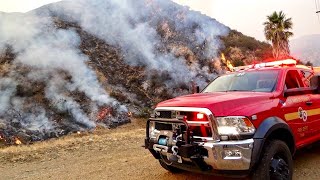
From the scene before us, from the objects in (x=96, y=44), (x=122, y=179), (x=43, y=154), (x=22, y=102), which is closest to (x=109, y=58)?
(x=96, y=44)

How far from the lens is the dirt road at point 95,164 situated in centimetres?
612

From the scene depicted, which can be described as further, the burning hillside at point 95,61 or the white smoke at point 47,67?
the burning hillside at point 95,61

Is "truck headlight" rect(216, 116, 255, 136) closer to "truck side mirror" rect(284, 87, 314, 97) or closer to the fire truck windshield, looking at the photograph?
the fire truck windshield

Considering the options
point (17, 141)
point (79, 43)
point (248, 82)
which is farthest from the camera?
point (79, 43)

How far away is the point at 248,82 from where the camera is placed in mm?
5699

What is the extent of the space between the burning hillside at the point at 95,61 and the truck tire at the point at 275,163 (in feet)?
49.6

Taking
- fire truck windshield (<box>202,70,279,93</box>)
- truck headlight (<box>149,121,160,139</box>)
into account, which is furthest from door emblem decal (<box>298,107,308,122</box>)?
truck headlight (<box>149,121,160,139</box>)

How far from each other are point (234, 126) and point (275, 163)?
2.78 ft

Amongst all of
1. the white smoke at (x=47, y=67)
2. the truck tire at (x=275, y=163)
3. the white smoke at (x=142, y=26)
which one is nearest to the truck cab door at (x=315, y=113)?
the truck tire at (x=275, y=163)

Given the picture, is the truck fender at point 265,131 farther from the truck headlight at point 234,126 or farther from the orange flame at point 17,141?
the orange flame at point 17,141

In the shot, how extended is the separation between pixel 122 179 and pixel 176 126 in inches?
77.1

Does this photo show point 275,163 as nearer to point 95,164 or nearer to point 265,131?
point 265,131

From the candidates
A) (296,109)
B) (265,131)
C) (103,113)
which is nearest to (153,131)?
(265,131)

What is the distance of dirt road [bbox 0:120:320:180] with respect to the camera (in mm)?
6125
